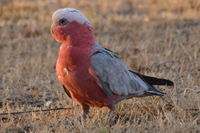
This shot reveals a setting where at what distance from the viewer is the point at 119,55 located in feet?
27.1

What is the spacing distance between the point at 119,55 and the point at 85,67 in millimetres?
3758

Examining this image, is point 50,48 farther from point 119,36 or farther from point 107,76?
point 107,76

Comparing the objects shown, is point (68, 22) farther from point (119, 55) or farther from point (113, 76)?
point (119, 55)

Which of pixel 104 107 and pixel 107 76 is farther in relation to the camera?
pixel 104 107

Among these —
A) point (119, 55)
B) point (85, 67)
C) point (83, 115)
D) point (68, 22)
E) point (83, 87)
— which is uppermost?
point (68, 22)

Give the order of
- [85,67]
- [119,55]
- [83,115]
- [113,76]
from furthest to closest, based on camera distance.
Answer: [119,55] < [83,115] < [113,76] < [85,67]

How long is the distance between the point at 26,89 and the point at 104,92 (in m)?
2.10

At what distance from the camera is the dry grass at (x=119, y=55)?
4699mm

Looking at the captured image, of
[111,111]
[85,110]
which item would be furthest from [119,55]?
[111,111]

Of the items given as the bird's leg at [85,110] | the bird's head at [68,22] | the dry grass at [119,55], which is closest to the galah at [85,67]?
the bird's head at [68,22]

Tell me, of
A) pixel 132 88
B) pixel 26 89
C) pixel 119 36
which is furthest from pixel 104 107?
pixel 119 36

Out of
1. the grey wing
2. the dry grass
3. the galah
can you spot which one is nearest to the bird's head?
the galah

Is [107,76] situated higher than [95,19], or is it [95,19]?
[107,76]

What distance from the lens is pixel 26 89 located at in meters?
6.50
